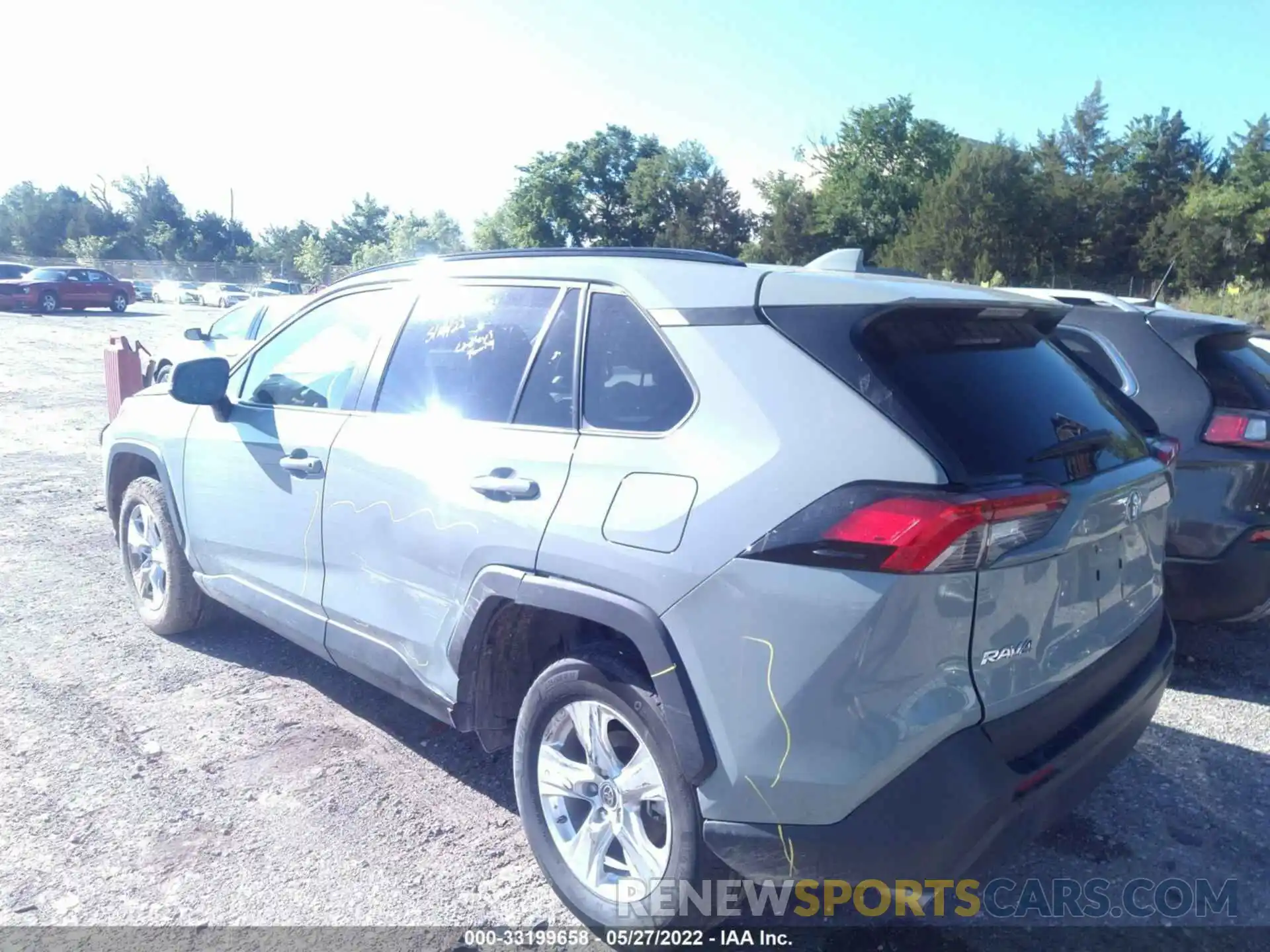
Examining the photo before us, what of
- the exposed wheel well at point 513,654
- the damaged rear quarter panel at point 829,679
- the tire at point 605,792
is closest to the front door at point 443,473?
the exposed wheel well at point 513,654

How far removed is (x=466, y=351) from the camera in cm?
333

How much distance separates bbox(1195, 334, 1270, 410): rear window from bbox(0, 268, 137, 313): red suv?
36.9 m

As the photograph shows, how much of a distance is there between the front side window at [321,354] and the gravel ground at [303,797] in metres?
1.35

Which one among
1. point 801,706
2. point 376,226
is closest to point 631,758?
point 801,706

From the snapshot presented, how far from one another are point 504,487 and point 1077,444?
5.23 ft

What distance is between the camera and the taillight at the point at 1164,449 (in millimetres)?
3104

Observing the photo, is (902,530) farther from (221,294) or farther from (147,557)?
(221,294)

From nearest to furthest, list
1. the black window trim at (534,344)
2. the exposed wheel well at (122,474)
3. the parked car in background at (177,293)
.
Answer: the black window trim at (534,344), the exposed wheel well at (122,474), the parked car in background at (177,293)

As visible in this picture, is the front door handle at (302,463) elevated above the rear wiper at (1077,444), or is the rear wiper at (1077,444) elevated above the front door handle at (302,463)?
the rear wiper at (1077,444)

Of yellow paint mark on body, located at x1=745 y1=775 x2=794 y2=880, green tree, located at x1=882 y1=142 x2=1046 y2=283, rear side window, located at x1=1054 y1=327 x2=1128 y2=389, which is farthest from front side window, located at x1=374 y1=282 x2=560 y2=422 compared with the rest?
green tree, located at x1=882 y1=142 x2=1046 y2=283

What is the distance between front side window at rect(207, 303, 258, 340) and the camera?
39.3 ft

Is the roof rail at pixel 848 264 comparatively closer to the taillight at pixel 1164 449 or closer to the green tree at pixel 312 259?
the taillight at pixel 1164 449

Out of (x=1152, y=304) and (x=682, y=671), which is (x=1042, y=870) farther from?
(x=1152, y=304)

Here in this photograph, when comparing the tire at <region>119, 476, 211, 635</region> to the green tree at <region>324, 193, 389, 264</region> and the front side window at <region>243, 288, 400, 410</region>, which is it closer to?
the front side window at <region>243, 288, 400, 410</region>
